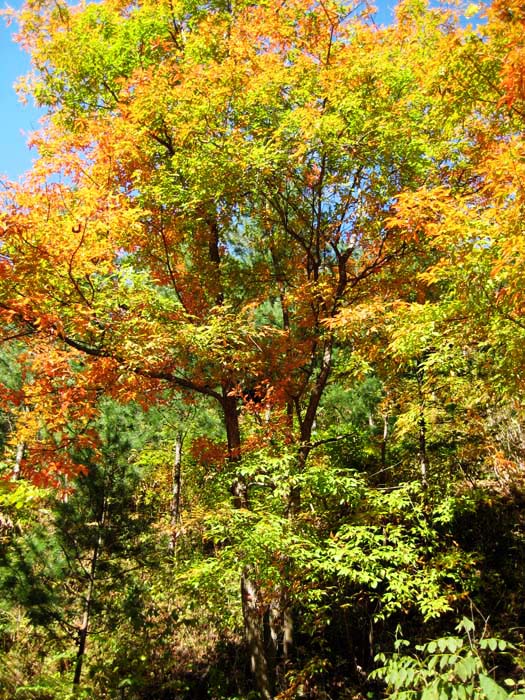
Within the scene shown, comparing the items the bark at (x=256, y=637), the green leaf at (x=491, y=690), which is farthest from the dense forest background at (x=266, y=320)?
the green leaf at (x=491, y=690)

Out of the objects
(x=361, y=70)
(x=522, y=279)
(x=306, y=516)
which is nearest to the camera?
(x=522, y=279)

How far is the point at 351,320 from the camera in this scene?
208 inches

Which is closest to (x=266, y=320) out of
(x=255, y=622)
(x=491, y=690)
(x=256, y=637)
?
(x=255, y=622)

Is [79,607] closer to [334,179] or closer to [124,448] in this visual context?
[124,448]

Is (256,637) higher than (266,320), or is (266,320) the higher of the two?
(266,320)

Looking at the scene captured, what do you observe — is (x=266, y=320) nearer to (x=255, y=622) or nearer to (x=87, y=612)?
(x=255, y=622)

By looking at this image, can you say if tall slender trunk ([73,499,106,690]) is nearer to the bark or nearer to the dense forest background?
the dense forest background

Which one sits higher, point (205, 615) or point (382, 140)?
point (382, 140)

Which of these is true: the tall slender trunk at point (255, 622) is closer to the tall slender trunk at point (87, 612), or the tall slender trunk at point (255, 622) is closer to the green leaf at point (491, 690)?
the tall slender trunk at point (87, 612)

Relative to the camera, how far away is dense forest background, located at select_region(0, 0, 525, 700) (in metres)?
4.29

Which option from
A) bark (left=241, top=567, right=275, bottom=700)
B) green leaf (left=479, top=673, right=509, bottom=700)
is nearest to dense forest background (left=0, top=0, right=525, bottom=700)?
bark (left=241, top=567, right=275, bottom=700)

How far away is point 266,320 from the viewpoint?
8.73 metres

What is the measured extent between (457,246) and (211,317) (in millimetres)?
2871

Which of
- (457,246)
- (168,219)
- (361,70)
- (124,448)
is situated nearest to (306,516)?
(124,448)
